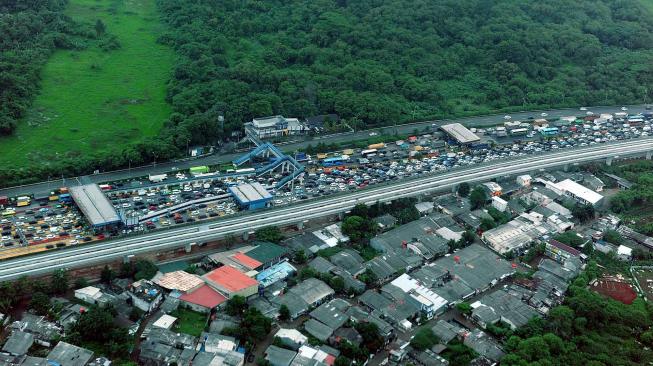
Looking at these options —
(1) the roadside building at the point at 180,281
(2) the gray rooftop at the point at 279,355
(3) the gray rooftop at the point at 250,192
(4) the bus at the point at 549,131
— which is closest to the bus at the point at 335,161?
(3) the gray rooftop at the point at 250,192

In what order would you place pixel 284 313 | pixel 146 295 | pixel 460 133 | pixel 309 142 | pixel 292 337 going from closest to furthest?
pixel 292 337 → pixel 284 313 → pixel 146 295 → pixel 309 142 → pixel 460 133

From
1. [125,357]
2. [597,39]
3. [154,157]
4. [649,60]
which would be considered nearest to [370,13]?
[597,39]

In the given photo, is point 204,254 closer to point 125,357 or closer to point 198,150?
point 125,357

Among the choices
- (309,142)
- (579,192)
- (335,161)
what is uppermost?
(579,192)

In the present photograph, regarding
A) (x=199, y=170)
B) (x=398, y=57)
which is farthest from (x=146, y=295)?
(x=398, y=57)

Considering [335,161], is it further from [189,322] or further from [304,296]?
[189,322]
